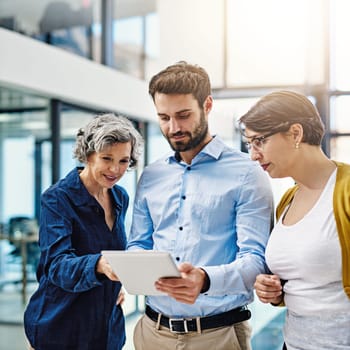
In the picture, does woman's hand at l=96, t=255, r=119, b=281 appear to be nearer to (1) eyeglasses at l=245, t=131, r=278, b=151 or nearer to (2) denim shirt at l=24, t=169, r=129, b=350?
(2) denim shirt at l=24, t=169, r=129, b=350

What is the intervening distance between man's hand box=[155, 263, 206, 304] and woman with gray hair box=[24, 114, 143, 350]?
0.38m

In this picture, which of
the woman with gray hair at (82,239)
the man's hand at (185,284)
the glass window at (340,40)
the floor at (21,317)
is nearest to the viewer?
the man's hand at (185,284)

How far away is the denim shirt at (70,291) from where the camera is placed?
1.86m

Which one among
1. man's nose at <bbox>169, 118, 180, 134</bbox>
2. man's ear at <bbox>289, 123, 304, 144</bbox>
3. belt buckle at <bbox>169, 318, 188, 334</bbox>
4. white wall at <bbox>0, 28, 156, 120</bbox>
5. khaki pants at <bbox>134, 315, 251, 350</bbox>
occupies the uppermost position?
white wall at <bbox>0, 28, 156, 120</bbox>

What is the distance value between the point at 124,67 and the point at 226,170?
4.69 metres

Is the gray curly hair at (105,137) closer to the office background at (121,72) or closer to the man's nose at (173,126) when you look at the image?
the man's nose at (173,126)

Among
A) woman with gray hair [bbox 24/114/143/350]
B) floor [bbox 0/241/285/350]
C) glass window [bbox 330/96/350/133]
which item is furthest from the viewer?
glass window [bbox 330/96/350/133]

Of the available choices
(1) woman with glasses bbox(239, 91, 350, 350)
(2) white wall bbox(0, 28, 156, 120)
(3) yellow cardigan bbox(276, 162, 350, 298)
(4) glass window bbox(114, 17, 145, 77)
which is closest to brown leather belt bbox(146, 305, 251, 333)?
(1) woman with glasses bbox(239, 91, 350, 350)

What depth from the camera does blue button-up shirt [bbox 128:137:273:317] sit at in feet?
5.38

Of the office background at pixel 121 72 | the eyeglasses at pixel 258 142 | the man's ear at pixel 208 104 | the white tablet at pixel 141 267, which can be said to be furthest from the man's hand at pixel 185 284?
the office background at pixel 121 72

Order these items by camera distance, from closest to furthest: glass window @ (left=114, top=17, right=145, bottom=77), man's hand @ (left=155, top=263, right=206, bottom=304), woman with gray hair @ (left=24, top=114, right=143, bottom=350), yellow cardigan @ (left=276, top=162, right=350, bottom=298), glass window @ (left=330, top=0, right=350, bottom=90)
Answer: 1. yellow cardigan @ (left=276, top=162, right=350, bottom=298)
2. man's hand @ (left=155, top=263, right=206, bottom=304)
3. woman with gray hair @ (left=24, top=114, right=143, bottom=350)
4. glass window @ (left=330, top=0, right=350, bottom=90)
5. glass window @ (left=114, top=17, right=145, bottom=77)

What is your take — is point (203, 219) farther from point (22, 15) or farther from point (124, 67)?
point (124, 67)

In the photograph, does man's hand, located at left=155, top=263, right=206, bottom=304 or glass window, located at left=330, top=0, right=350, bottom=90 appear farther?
glass window, located at left=330, top=0, right=350, bottom=90

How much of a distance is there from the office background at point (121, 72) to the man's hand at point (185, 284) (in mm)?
2112
